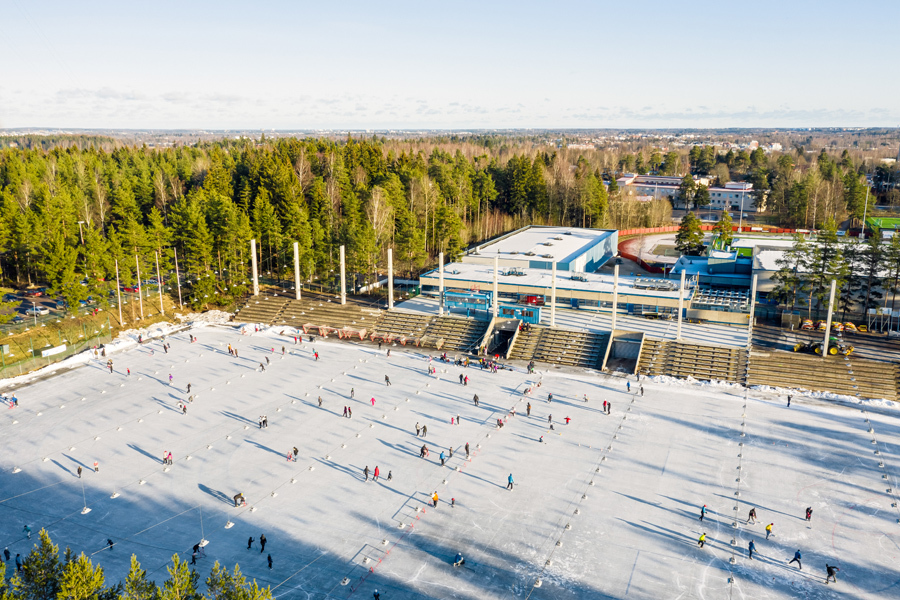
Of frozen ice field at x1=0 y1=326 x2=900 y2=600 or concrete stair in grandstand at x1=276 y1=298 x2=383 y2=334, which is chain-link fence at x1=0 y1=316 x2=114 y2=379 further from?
concrete stair in grandstand at x1=276 y1=298 x2=383 y2=334

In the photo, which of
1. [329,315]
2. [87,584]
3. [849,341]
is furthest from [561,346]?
[87,584]

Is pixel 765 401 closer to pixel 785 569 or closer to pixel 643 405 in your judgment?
pixel 643 405

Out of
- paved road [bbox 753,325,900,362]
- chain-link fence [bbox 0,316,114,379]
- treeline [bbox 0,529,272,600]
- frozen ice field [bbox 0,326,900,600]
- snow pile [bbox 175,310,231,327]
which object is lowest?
frozen ice field [bbox 0,326,900,600]

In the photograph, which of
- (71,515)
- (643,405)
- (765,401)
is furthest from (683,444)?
(71,515)

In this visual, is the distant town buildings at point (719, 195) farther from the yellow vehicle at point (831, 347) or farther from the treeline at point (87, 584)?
the treeline at point (87, 584)

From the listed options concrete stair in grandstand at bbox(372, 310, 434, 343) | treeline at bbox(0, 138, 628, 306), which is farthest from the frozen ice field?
treeline at bbox(0, 138, 628, 306)

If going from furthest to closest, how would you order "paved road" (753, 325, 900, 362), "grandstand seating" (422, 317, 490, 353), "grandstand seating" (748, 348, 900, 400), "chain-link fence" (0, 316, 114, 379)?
"grandstand seating" (422, 317, 490, 353) → "chain-link fence" (0, 316, 114, 379) → "paved road" (753, 325, 900, 362) → "grandstand seating" (748, 348, 900, 400)
